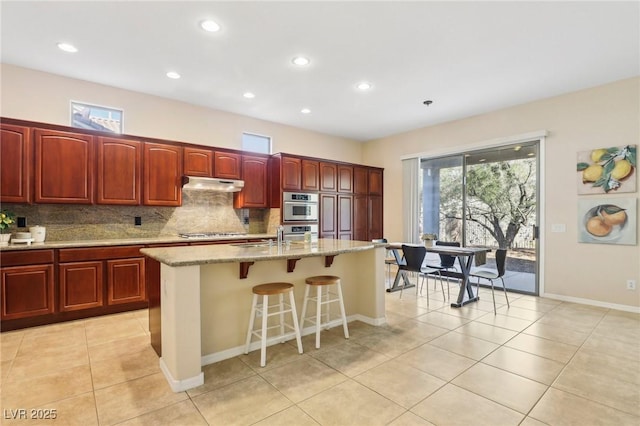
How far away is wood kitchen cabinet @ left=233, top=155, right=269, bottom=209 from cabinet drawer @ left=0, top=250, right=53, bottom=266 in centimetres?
259

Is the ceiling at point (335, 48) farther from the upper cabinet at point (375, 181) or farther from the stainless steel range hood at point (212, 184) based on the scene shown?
the upper cabinet at point (375, 181)

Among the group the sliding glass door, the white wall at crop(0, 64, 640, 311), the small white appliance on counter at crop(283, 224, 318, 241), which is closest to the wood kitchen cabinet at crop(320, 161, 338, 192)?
the small white appliance on counter at crop(283, 224, 318, 241)

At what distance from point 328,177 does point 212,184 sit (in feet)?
7.41

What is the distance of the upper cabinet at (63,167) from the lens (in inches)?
143

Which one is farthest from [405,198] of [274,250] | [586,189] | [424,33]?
[274,250]

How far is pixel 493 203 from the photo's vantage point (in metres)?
5.38

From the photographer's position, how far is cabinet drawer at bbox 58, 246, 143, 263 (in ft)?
11.6

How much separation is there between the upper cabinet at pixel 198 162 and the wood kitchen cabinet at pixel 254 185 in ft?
1.90

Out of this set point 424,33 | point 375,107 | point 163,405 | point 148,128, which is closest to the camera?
point 163,405

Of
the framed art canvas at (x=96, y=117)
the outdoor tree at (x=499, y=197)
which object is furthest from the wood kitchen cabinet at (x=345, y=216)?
the framed art canvas at (x=96, y=117)

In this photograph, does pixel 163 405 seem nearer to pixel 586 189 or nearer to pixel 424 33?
pixel 424 33

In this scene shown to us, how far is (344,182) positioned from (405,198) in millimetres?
1339

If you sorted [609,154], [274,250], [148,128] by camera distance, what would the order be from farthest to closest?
[148,128], [609,154], [274,250]

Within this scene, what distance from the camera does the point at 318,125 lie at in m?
6.21
